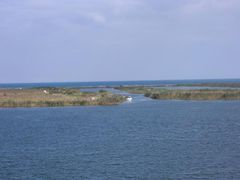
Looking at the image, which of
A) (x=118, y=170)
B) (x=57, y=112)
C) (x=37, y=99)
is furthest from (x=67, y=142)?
(x=37, y=99)

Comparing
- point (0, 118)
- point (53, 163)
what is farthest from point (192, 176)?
point (0, 118)

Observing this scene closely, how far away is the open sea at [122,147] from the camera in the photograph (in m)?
27.5

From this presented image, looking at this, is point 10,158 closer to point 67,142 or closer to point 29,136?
point 67,142

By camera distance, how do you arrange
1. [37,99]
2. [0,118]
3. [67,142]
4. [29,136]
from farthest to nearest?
[37,99], [0,118], [29,136], [67,142]

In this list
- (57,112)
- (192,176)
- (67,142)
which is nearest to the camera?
(192,176)

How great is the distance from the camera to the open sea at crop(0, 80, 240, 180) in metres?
27.5

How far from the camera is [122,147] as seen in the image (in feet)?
117

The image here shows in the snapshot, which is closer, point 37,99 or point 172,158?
point 172,158

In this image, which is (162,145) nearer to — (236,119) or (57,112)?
(236,119)

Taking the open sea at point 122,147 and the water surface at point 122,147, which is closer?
the open sea at point 122,147

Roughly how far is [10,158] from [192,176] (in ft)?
39.8

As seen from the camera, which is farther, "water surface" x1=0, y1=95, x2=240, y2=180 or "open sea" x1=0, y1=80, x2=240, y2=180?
"water surface" x1=0, y1=95, x2=240, y2=180

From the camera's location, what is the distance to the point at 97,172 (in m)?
27.6

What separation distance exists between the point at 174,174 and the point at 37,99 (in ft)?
186
